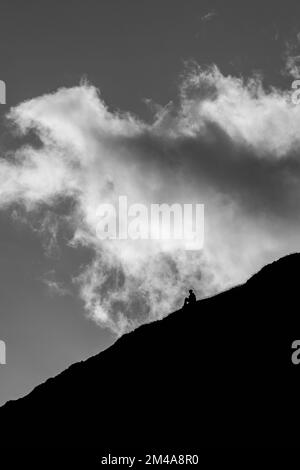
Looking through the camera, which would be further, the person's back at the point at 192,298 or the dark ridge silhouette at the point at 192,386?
the person's back at the point at 192,298

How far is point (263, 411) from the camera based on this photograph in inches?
1344

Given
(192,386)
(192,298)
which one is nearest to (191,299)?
(192,298)

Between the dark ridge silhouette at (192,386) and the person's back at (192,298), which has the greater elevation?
the person's back at (192,298)

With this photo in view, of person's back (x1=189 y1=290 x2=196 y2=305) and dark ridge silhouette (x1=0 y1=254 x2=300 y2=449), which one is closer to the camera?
dark ridge silhouette (x1=0 y1=254 x2=300 y2=449)

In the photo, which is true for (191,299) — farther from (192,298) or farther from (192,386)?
(192,386)

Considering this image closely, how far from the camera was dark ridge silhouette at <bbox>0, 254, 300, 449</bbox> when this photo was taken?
34.9m

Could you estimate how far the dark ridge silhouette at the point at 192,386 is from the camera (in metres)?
34.9

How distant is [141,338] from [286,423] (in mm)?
18988

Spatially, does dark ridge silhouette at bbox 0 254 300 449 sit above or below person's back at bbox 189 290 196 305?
below
